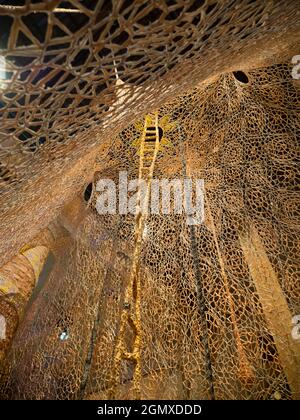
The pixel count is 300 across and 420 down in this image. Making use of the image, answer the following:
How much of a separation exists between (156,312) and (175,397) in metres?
0.76

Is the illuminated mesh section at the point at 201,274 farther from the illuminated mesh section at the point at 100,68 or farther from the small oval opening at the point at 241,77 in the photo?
the illuminated mesh section at the point at 100,68

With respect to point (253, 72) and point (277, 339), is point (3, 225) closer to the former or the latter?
point (277, 339)

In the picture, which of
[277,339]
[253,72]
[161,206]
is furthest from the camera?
[161,206]

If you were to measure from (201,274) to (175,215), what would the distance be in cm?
85

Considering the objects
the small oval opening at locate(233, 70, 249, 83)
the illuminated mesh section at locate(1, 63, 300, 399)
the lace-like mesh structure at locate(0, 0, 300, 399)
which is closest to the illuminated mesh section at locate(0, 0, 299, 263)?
the lace-like mesh structure at locate(0, 0, 300, 399)

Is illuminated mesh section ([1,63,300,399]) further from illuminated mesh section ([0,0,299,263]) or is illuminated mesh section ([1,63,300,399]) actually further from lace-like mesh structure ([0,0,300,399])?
illuminated mesh section ([0,0,299,263])

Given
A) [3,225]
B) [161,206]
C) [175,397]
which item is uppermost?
[161,206]

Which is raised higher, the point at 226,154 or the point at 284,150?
the point at 226,154

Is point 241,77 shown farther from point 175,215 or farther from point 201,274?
point 201,274

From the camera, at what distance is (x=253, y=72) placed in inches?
125

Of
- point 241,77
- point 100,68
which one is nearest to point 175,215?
point 241,77

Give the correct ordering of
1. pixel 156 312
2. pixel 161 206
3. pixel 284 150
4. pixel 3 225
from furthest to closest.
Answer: pixel 161 206 < pixel 284 150 < pixel 156 312 < pixel 3 225
